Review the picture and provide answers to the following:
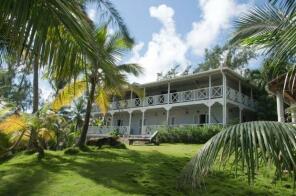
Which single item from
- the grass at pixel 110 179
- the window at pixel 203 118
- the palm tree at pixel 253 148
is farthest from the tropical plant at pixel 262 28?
the window at pixel 203 118

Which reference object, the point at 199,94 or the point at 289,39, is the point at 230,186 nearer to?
the point at 289,39

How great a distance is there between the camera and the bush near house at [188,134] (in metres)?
22.9

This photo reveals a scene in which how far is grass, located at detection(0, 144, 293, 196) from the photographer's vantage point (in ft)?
30.4

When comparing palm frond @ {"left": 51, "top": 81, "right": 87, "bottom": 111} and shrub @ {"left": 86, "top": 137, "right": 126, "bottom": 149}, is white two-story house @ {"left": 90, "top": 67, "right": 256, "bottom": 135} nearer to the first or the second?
shrub @ {"left": 86, "top": 137, "right": 126, "bottom": 149}

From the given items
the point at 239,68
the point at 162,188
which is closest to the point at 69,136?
the point at 162,188

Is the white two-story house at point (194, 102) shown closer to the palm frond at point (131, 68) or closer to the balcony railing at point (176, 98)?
the balcony railing at point (176, 98)

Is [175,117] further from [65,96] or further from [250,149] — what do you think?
[250,149]

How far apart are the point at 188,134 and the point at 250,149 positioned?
21082mm

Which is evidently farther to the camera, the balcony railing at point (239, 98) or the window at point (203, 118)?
the window at point (203, 118)

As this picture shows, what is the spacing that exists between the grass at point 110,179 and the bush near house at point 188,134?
31.3 ft

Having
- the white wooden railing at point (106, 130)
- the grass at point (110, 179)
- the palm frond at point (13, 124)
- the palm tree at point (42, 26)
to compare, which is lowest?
the grass at point (110, 179)

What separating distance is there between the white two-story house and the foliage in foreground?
21.7m

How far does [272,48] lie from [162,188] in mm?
5882

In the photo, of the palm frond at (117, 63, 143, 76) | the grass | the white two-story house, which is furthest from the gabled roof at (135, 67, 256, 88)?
the grass
